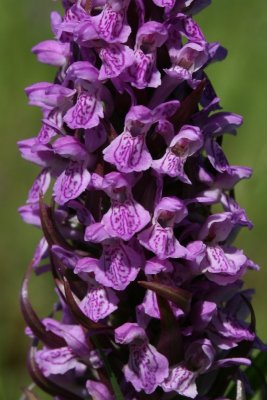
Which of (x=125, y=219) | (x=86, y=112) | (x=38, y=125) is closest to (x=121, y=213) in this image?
(x=125, y=219)

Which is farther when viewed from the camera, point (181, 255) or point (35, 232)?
point (35, 232)

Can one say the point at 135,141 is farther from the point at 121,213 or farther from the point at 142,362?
the point at 142,362

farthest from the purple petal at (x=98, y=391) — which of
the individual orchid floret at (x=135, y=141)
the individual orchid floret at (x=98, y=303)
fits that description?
the individual orchid floret at (x=135, y=141)

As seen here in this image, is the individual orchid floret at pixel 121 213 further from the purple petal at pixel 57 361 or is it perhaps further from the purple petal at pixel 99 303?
the purple petal at pixel 57 361

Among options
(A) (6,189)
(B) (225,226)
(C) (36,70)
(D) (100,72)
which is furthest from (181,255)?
(C) (36,70)

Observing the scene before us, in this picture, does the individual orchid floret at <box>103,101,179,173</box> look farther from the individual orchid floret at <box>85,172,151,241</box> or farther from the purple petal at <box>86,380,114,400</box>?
the purple petal at <box>86,380,114,400</box>

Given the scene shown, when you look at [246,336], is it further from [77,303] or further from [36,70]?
[36,70]
